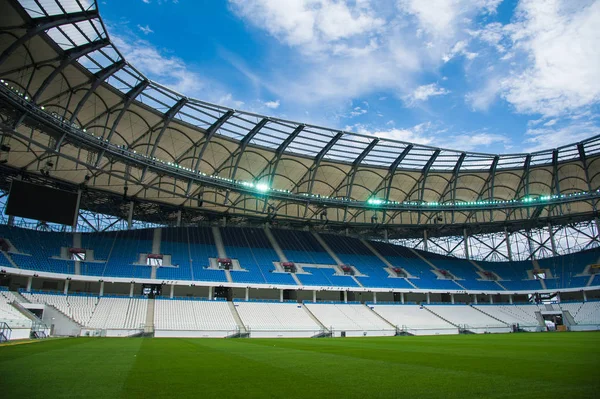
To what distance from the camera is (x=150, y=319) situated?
1336 inches

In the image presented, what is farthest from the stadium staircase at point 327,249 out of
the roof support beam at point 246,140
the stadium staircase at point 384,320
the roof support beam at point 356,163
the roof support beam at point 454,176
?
the roof support beam at point 246,140

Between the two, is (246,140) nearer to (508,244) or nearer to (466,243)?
(466,243)

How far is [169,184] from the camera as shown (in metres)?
44.0

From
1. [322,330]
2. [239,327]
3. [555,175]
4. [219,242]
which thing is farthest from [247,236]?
[555,175]

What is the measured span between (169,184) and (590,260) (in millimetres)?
54878

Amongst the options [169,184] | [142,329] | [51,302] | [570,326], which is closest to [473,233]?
[570,326]

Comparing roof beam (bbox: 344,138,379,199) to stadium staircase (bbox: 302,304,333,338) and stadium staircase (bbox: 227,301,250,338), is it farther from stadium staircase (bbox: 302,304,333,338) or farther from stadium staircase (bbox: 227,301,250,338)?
stadium staircase (bbox: 227,301,250,338)

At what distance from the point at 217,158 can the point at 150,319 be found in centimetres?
1748

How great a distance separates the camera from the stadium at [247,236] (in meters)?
22.7

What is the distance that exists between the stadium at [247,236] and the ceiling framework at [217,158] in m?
0.19

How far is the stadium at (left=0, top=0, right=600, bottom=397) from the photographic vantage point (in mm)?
22656

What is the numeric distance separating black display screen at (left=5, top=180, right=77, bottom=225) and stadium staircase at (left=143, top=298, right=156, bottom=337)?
1103cm

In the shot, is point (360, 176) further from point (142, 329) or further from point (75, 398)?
point (75, 398)

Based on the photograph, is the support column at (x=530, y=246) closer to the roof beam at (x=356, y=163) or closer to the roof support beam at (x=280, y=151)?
the roof beam at (x=356, y=163)
